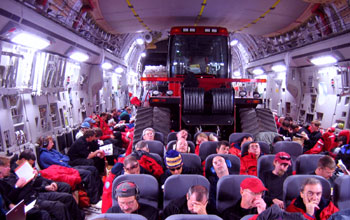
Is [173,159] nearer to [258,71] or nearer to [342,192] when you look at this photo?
[342,192]

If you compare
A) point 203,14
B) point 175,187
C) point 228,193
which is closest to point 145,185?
point 175,187

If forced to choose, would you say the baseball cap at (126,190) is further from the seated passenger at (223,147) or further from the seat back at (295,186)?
the seated passenger at (223,147)

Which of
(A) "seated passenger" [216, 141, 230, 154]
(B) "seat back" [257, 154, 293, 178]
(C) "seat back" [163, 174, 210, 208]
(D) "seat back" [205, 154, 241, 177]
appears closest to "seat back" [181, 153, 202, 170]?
(D) "seat back" [205, 154, 241, 177]

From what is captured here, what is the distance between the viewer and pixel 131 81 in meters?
17.6

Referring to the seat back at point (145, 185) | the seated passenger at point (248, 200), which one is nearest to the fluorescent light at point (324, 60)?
the seated passenger at point (248, 200)

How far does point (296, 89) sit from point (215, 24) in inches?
149

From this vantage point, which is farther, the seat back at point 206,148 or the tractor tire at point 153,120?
the tractor tire at point 153,120

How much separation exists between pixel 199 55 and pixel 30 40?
4.02 meters

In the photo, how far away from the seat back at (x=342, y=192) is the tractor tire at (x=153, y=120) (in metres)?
3.82

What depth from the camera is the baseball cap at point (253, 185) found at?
3073 millimetres

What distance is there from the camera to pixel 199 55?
7.66 metres

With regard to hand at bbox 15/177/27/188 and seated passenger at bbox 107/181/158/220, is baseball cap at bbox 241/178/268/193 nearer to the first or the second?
seated passenger at bbox 107/181/158/220

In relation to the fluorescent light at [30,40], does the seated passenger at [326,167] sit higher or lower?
lower

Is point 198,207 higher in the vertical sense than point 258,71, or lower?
lower
